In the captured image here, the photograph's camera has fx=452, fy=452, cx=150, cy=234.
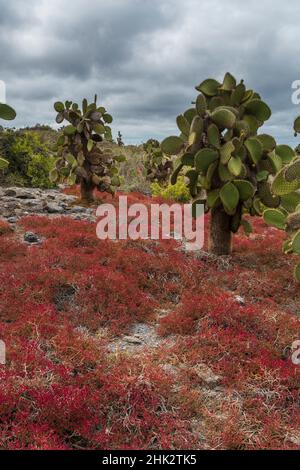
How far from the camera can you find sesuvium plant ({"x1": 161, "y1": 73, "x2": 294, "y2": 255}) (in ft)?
28.2

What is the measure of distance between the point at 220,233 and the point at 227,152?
1.97 metres

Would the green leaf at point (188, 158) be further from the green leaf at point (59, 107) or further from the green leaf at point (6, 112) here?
the green leaf at point (59, 107)

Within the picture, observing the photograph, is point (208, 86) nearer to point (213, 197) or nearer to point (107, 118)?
point (213, 197)

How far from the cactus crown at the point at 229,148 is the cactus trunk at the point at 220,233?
204 millimetres

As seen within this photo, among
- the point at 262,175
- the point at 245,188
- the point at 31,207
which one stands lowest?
the point at 31,207

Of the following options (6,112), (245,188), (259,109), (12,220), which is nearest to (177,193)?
(12,220)

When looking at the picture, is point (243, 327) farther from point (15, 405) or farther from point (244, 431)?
point (15, 405)

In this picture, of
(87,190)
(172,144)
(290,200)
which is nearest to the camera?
(290,200)

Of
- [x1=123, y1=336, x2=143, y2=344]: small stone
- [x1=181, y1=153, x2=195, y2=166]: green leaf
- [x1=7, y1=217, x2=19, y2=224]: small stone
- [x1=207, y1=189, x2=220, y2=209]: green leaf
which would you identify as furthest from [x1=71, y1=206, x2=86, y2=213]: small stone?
[x1=123, y1=336, x2=143, y2=344]: small stone

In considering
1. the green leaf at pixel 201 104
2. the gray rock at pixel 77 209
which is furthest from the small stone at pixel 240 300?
the gray rock at pixel 77 209

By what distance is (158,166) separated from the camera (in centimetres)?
2539

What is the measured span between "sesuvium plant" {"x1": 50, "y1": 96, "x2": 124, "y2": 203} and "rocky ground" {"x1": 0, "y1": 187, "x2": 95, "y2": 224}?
0.90m

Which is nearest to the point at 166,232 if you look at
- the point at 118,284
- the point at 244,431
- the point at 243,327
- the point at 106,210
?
the point at 106,210

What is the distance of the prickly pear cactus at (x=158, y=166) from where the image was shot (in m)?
24.6
